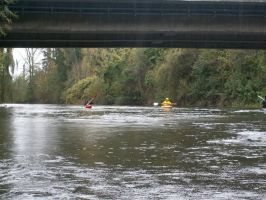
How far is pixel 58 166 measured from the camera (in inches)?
377

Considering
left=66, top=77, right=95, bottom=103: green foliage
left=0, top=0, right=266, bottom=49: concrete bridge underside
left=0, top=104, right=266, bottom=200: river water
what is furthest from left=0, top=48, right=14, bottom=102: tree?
left=0, top=104, right=266, bottom=200: river water

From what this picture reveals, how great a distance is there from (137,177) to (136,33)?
2427 cm

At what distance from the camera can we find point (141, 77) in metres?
96.8

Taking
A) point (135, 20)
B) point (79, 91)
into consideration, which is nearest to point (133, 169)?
point (135, 20)

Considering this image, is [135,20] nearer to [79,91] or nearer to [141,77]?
[141,77]

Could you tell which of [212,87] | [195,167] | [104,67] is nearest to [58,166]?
[195,167]

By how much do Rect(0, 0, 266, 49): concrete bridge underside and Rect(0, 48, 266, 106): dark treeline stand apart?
107ft

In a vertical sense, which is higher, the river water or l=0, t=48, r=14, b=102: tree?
l=0, t=48, r=14, b=102: tree

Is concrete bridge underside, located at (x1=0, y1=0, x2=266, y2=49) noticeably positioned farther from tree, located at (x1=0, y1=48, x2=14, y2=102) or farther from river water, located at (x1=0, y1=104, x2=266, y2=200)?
tree, located at (x1=0, y1=48, x2=14, y2=102)

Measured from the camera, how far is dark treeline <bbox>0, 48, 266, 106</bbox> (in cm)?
6825

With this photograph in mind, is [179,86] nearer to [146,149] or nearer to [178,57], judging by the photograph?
[178,57]

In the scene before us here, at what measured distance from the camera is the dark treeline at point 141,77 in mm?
68250

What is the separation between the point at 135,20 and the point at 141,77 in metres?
65.3

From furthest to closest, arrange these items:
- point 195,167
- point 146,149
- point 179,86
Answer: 1. point 179,86
2. point 146,149
3. point 195,167
